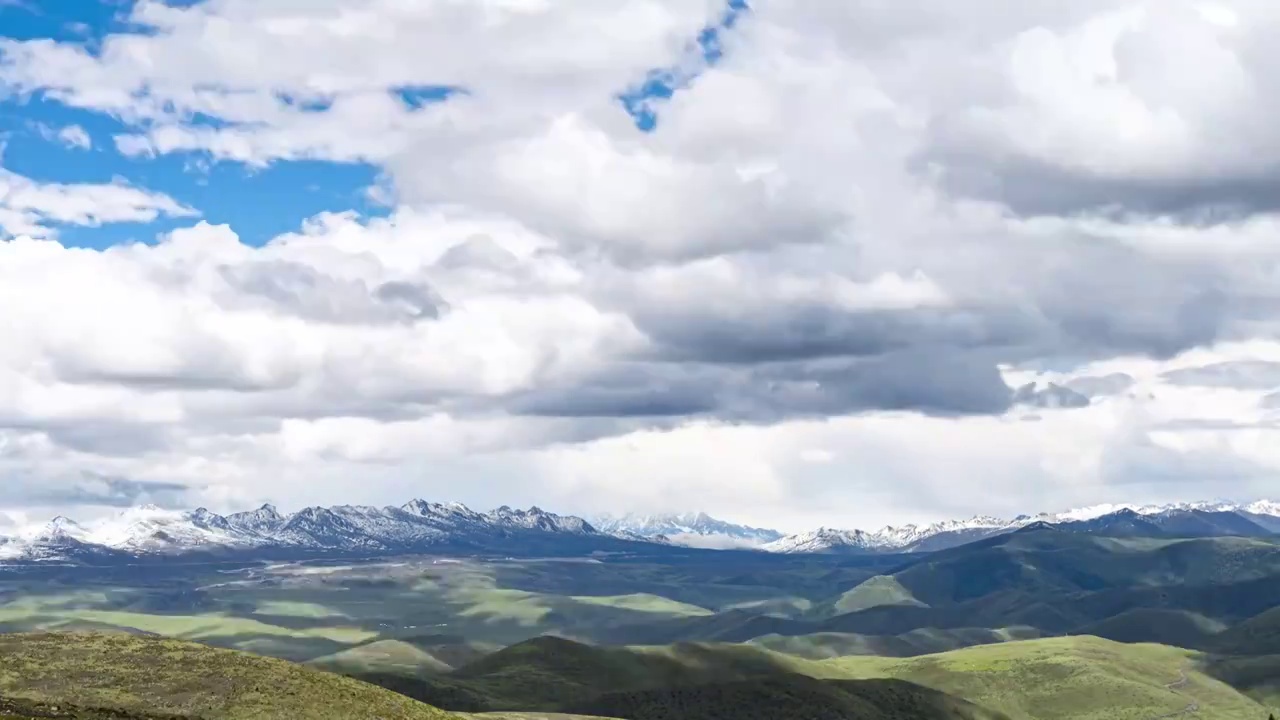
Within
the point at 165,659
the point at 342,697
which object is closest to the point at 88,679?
the point at 165,659

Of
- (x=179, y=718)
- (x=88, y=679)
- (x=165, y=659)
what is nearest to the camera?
(x=179, y=718)

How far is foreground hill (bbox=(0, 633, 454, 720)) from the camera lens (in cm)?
16650

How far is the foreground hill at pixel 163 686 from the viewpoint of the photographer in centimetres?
16650

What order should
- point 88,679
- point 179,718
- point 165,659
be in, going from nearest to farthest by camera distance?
point 179,718, point 88,679, point 165,659

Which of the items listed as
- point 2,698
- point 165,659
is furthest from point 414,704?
point 2,698

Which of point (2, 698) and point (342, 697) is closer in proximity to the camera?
point (2, 698)

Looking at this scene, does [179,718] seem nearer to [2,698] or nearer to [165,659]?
[2,698]

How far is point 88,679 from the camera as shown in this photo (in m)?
178

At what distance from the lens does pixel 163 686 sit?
587 feet

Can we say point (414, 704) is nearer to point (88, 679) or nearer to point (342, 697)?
point (342, 697)

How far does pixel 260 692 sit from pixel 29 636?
137ft

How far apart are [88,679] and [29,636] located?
27.1m

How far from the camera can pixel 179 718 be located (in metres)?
161

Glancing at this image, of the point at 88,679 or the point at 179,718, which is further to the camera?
the point at 88,679
